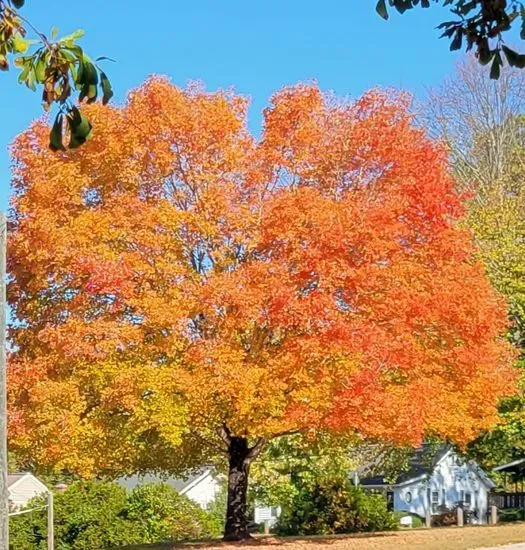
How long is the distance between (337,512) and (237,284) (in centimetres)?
1458

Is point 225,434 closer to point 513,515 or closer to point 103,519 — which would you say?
point 103,519

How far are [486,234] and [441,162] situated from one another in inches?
446

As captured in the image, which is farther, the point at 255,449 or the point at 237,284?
the point at 255,449

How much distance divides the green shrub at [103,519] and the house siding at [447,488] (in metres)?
21.9

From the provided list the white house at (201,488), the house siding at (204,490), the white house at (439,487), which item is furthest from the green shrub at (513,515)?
the house siding at (204,490)

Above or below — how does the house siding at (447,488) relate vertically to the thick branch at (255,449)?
below

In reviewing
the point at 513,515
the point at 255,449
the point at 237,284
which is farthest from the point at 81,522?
the point at 513,515

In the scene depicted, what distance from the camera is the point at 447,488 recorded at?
5309cm

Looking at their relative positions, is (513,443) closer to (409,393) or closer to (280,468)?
(280,468)

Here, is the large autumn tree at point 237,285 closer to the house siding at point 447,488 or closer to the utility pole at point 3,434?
the utility pole at point 3,434

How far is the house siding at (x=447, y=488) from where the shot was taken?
51875 mm

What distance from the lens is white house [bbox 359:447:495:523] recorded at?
51.8 meters

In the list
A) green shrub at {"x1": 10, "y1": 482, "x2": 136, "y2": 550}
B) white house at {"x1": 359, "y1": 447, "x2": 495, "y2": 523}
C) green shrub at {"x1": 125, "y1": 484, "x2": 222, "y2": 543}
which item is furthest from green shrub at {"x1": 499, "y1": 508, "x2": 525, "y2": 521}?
green shrub at {"x1": 10, "y1": 482, "x2": 136, "y2": 550}

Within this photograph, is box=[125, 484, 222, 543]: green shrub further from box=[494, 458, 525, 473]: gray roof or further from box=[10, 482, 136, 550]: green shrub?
box=[494, 458, 525, 473]: gray roof
